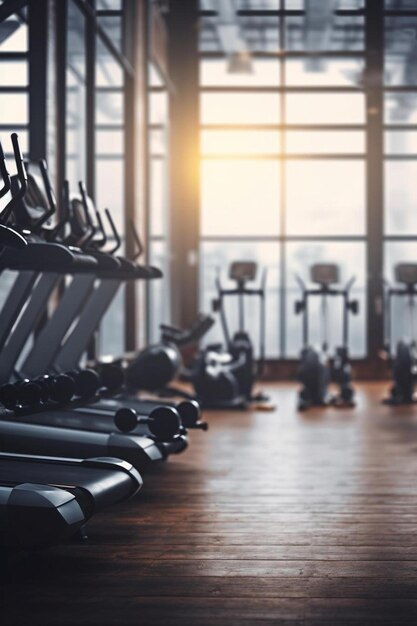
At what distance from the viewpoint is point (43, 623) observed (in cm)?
202

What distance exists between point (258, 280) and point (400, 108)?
104 inches

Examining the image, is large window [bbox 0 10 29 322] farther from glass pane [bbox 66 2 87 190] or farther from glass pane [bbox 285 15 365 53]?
glass pane [bbox 285 15 365 53]

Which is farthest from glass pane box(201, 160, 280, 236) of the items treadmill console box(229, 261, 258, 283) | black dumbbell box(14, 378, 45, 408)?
black dumbbell box(14, 378, 45, 408)

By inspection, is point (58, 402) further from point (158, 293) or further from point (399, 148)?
point (399, 148)

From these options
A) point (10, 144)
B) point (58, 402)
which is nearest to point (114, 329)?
point (10, 144)

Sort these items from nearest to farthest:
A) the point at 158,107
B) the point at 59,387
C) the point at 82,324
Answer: the point at 59,387
the point at 82,324
the point at 158,107

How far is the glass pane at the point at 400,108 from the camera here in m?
10.8

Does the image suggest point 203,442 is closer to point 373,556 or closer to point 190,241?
point 373,556

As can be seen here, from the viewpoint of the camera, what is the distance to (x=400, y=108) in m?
10.8

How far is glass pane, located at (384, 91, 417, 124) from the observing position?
10781mm

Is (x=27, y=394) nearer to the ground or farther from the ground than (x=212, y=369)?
farther from the ground

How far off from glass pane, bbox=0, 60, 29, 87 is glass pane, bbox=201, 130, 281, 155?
5.76 metres

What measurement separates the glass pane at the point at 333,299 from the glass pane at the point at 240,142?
1.19 m

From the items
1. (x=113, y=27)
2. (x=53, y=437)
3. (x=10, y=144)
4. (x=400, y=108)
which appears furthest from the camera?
(x=400, y=108)
